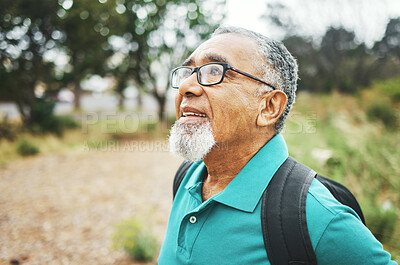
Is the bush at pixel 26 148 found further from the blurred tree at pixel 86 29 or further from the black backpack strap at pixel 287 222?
the black backpack strap at pixel 287 222

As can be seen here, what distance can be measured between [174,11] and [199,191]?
1595cm

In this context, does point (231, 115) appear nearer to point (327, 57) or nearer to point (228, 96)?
point (228, 96)

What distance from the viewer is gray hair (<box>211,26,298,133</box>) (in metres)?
1.55

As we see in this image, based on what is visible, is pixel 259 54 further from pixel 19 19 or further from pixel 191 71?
pixel 19 19

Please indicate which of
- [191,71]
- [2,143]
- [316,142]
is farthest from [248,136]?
[2,143]

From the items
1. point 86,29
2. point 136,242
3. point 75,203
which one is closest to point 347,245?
point 136,242

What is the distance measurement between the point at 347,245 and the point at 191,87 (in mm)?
1069

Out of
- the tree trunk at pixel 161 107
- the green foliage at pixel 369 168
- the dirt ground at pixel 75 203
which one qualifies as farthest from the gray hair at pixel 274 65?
the tree trunk at pixel 161 107

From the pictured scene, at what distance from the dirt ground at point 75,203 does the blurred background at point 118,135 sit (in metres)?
0.03

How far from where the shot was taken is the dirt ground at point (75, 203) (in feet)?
13.3

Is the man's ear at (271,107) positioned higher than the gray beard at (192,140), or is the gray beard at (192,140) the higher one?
the man's ear at (271,107)

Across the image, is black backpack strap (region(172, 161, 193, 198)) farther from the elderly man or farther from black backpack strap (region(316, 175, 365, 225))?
black backpack strap (region(316, 175, 365, 225))

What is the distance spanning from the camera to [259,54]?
1.54 meters

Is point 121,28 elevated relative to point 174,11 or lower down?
lower down
